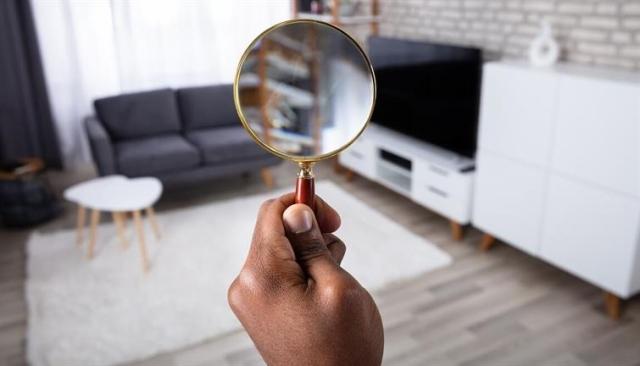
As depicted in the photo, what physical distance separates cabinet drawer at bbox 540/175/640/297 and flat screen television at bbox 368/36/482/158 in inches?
27.6

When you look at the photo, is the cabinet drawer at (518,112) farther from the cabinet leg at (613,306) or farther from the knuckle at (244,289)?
the knuckle at (244,289)

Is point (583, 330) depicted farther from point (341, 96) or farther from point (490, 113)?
point (341, 96)

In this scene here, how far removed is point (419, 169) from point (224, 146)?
1.33m

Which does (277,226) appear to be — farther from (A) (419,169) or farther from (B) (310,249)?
(A) (419,169)

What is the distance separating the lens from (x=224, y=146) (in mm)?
3766

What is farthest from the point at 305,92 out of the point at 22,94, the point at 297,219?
the point at 22,94

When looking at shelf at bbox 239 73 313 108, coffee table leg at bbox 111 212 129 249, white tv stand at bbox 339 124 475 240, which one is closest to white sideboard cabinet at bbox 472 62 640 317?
white tv stand at bbox 339 124 475 240

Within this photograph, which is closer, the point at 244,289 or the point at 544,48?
the point at 244,289

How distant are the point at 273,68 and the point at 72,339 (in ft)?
6.26

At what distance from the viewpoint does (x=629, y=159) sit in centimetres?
220

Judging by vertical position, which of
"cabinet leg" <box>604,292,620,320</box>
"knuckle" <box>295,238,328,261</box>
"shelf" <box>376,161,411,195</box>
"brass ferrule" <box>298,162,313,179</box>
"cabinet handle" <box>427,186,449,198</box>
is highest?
"brass ferrule" <box>298,162,313,179</box>

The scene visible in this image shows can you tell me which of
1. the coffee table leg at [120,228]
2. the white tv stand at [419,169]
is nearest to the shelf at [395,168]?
the white tv stand at [419,169]

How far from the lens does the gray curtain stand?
4.08 m

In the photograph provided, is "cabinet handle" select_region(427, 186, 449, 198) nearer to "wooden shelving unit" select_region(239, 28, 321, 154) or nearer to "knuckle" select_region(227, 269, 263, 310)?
"wooden shelving unit" select_region(239, 28, 321, 154)
